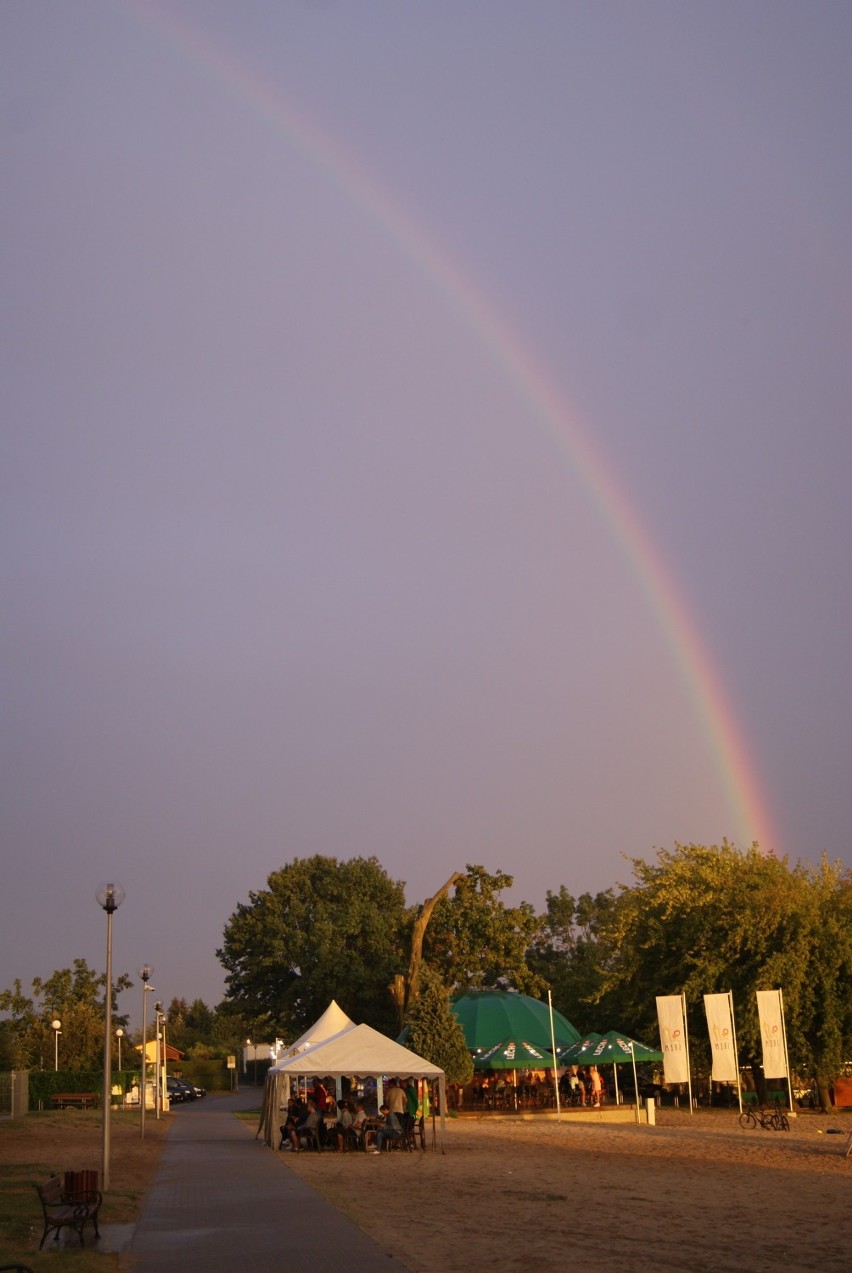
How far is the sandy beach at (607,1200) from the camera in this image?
13.5m

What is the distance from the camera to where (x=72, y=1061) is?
256 feet

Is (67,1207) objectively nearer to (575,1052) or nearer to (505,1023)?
(575,1052)

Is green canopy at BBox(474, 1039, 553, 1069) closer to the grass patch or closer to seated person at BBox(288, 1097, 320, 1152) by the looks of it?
the grass patch

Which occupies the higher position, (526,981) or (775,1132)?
(526,981)

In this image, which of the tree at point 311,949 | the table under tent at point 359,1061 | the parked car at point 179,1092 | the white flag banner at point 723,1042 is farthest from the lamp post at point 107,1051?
the parked car at point 179,1092

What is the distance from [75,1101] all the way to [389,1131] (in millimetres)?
37868

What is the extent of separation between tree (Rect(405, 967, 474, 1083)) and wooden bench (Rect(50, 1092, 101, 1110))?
26.0 meters

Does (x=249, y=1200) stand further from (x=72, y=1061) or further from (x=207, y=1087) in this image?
(x=207, y=1087)

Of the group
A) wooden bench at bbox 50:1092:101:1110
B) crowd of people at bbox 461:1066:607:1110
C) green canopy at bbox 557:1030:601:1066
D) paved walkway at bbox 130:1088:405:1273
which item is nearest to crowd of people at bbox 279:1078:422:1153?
paved walkway at bbox 130:1088:405:1273

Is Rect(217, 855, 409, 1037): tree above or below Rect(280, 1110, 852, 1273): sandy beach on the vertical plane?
above

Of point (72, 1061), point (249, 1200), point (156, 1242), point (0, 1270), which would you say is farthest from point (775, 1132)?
point (72, 1061)

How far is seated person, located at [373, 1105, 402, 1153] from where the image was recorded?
30047 mm

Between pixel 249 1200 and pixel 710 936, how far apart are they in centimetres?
2970

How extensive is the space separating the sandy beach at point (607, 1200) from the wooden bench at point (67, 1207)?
3.16 metres
